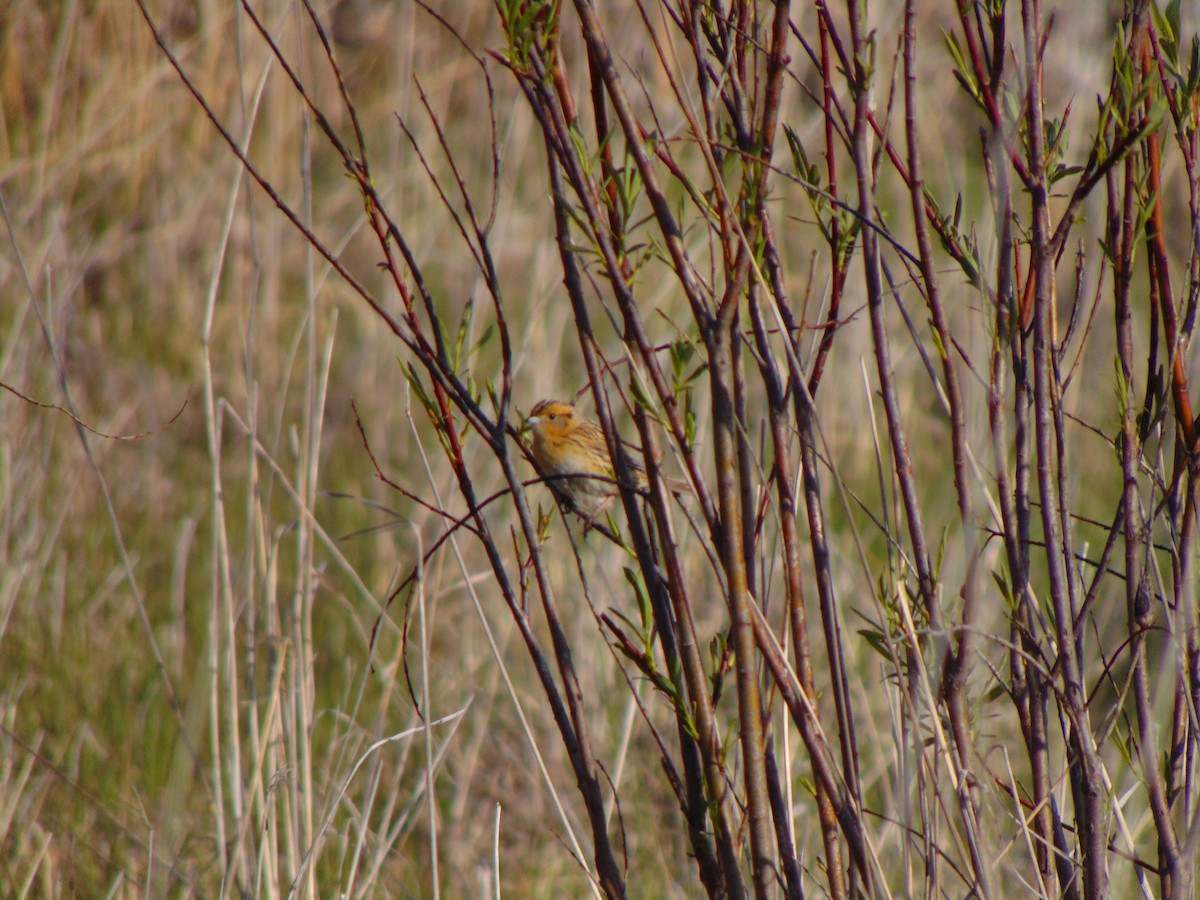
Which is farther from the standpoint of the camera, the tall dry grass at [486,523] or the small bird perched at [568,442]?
the small bird perched at [568,442]

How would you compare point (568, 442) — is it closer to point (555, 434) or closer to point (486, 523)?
point (555, 434)

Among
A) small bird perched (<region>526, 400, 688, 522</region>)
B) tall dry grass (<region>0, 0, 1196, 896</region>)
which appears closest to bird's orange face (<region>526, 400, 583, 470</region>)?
small bird perched (<region>526, 400, 688, 522</region>)

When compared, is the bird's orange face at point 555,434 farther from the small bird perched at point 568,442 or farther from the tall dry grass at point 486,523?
the tall dry grass at point 486,523

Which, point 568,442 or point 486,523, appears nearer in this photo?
point 486,523

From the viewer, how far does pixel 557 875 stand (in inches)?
142

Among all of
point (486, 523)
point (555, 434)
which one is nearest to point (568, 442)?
point (555, 434)

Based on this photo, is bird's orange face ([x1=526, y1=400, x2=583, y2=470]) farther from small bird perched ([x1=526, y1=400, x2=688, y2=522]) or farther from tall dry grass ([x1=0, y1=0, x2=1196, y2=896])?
tall dry grass ([x1=0, y1=0, x2=1196, y2=896])

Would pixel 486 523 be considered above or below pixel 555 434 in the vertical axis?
below

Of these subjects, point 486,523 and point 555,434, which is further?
point 555,434

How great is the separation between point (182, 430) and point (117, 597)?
4.80 ft

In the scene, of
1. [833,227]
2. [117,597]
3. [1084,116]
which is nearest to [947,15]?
[1084,116]

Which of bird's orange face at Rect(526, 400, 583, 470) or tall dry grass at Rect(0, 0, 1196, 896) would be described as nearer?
tall dry grass at Rect(0, 0, 1196, 896)

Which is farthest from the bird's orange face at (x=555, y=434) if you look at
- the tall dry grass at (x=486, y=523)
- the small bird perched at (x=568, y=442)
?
the tall dry grass at (x=486, y=523)

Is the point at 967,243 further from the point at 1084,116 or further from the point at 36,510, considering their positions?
the point at 1084,116
